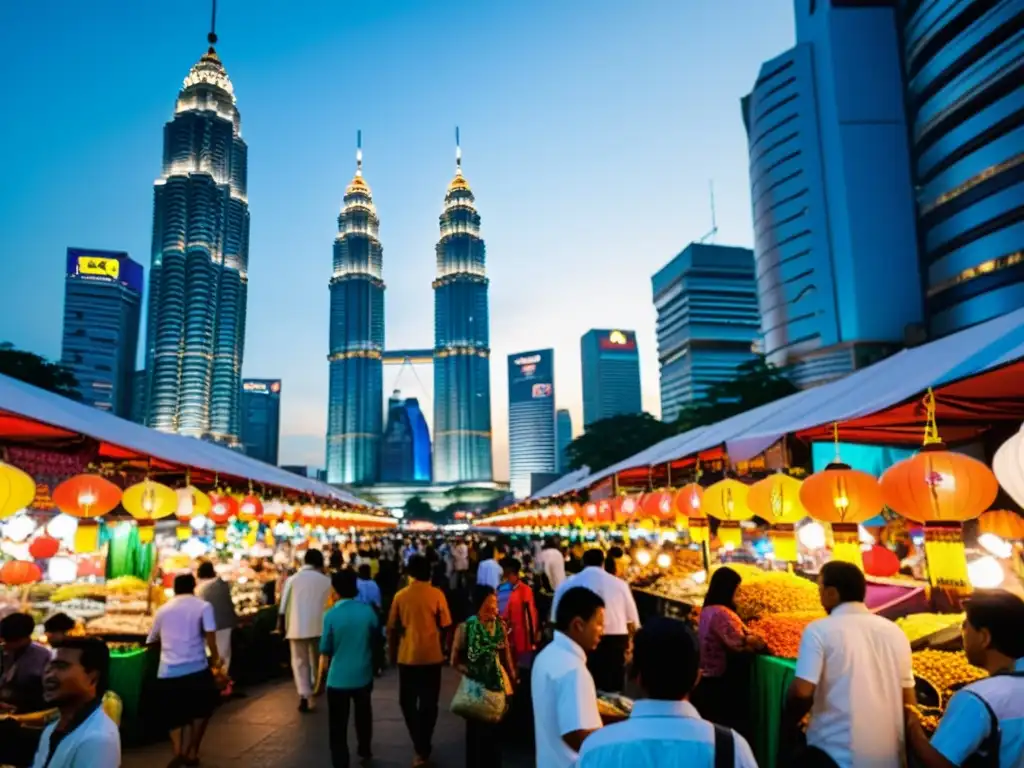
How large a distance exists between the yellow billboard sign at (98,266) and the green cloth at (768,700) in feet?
386

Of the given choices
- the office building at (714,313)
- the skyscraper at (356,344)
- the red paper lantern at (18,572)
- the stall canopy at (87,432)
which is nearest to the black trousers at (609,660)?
the stall canopy at (87,432)

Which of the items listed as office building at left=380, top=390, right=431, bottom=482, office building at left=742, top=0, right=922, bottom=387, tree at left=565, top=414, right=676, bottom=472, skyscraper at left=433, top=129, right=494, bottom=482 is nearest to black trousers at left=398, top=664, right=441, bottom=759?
tree at left=565, top=414, right=676, bottom=472

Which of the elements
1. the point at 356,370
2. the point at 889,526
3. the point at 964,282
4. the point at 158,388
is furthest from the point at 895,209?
the point at 356,370

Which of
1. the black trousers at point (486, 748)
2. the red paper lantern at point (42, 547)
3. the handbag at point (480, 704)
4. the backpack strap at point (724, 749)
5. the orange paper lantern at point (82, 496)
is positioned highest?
the orange paper lantern at point (82, 496)

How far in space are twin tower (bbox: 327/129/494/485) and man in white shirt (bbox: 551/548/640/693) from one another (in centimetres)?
13186

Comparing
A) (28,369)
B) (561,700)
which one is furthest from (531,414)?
(561,700)

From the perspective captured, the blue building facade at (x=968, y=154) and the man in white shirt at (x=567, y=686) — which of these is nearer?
the man in white shirt at (x=567, y=686)

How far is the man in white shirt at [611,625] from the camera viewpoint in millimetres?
6125

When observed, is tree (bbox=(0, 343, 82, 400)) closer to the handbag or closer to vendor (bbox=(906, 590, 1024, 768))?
the handbag

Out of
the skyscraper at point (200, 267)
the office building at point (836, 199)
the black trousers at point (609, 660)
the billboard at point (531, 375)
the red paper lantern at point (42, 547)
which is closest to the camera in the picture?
the black trousers at point (609, 660)

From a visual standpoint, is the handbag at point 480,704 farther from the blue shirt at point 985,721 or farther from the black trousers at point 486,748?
the blue shirt at point 985,721

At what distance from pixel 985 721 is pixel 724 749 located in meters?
1.18

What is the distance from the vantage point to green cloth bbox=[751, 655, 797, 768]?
4852mm

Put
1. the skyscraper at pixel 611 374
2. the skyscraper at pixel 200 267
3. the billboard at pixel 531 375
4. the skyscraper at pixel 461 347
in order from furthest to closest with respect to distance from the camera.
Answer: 1. the skyscraper at pixel 611 374
2. the billboard at pixel 531 375
3. the skyscraper at pixel 461 347
4. the skyscraper at pixel 200 267
